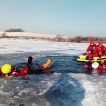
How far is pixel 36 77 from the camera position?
42.9ft

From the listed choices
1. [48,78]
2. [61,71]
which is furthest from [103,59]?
[48,78]

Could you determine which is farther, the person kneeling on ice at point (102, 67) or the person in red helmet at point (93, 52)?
the person in red helmet at point (93, 52)

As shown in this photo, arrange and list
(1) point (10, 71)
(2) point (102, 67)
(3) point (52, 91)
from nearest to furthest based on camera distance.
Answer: (3) point (52, 91) → (1) point (10, 71) → (2) point (102, 67)

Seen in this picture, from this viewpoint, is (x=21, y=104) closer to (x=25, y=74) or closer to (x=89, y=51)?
(x=25, y=74)

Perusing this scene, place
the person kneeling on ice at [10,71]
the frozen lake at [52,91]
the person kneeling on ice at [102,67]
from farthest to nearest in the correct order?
the person kneeling on ice at [102,67]
the person kneeling on ice at [10,71]
the frozen lake at [52,91]

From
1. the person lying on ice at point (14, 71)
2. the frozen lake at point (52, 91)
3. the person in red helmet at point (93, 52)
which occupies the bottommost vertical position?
the frozen lake at point (52, 91)

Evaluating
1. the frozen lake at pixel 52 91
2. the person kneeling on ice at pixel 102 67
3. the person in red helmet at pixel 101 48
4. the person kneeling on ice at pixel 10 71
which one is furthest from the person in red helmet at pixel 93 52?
the person kneeling on ice at pixel 10 71

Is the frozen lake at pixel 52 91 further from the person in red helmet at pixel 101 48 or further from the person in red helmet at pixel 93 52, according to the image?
the person in red helmet at pixel 101 48

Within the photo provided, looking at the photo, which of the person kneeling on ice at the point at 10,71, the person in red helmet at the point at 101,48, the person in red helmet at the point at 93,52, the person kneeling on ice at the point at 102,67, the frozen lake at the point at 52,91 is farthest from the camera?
the person in red helmet at the point at 101,48

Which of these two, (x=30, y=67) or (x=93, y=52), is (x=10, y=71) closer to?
(x=30, y=67)

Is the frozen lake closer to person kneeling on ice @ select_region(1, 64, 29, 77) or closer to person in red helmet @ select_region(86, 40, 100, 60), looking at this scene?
person kneeling on ice @ select_region(1, 64, 29, 77)

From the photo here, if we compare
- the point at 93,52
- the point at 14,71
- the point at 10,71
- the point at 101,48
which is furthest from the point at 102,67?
the point at 10,71

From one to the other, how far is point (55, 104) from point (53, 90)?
1.98 m

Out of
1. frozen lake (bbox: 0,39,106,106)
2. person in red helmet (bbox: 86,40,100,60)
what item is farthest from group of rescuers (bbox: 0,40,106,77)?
frozen lake (bbox: 0,39,106,106)
